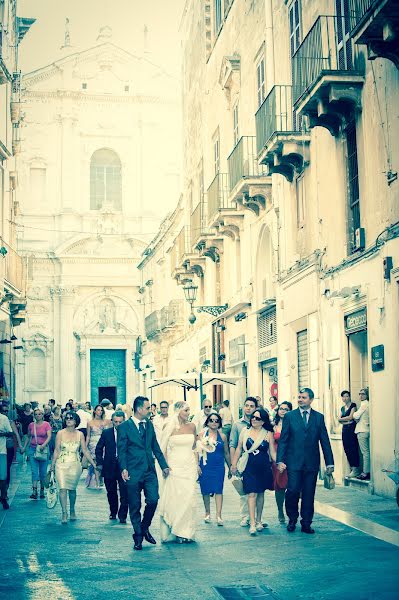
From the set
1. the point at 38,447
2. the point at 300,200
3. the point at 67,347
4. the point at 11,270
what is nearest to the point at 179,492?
the point at 38,447

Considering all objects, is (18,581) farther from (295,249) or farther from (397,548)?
(295,249)

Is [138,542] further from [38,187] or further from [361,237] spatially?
[38,187]

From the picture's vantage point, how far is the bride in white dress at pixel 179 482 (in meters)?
11.9

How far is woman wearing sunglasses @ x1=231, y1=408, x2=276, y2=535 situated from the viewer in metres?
12.8

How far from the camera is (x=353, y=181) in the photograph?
17578 millimetres

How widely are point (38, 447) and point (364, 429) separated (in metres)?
5.41

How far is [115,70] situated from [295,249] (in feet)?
130

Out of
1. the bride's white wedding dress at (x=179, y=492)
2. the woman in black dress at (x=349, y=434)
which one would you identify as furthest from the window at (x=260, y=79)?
the bride's white wedding dress at (x=179, y=492)

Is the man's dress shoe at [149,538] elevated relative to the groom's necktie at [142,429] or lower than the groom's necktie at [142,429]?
lower

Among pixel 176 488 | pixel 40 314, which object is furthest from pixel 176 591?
pixel 40 314

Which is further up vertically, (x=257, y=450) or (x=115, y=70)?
(x=115, y=70)

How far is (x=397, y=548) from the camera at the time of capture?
10.4 meters

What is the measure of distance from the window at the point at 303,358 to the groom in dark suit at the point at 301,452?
7.95 m

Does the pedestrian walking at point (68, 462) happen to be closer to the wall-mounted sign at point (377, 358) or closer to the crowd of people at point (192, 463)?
the crowd of people at point (192, 463)
